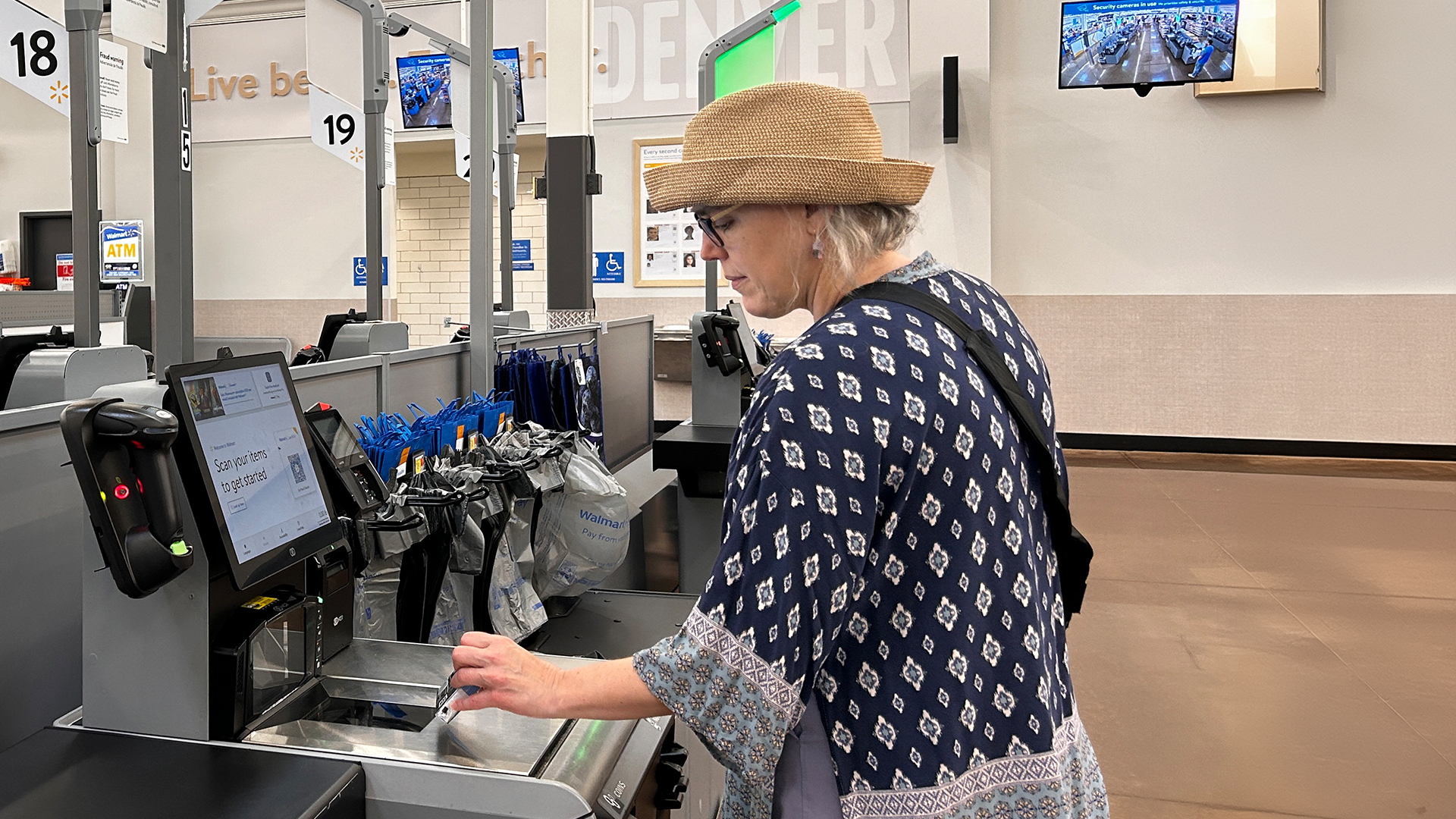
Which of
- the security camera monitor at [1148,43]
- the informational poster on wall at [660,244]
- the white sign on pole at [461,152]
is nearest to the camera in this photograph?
the white sign on pole at [461,152]

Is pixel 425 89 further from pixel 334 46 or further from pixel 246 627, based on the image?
pixel 246 627

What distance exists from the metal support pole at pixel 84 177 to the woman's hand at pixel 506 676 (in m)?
2.09

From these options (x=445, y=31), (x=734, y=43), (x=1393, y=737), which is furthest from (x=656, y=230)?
(x=1393, y=737)

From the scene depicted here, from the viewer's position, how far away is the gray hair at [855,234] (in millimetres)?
1126

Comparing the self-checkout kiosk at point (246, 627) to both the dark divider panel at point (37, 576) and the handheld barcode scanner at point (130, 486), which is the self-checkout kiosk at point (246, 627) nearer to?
the handheld barcode scanner at point (130, 486)

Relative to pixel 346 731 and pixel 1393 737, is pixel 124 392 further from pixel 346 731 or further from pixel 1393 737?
pixel 1393 737

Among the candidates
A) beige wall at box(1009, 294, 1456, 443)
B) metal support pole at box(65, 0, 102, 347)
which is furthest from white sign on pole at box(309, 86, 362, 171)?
beige wall at box(1009, 294, 1456, 443)

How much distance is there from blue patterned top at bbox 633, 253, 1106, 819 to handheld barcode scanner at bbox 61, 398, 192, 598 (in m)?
0.53

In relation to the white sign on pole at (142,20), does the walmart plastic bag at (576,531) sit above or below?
below

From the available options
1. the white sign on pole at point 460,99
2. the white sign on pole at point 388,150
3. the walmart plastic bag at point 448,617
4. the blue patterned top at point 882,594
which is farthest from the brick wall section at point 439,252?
the blue patterned top at point 882,594

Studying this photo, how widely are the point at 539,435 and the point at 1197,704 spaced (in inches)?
102

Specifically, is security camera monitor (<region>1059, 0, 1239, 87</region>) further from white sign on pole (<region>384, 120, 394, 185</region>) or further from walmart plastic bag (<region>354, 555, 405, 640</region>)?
walmart plastic bag (<region>354, 555, 405, 640</region>)

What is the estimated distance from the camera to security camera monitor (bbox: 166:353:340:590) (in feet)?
3.85

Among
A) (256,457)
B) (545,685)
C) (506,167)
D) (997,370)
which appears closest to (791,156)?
(997,370)
